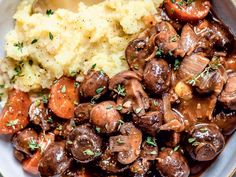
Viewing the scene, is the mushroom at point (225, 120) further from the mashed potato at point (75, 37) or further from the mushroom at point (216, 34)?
the mashed potato at point (75, 37)

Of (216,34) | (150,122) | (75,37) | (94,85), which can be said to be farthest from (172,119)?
(75,37)

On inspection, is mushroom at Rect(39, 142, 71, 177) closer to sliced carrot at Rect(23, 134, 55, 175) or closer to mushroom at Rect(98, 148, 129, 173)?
sliced carrot at Rect(23, 134, 55, 175)

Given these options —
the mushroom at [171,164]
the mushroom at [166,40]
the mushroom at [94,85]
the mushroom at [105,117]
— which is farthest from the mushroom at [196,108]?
the mushroom at [94,85]

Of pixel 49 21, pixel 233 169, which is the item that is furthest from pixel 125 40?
pixel 233 169

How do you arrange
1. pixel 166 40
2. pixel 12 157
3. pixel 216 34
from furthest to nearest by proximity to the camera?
pixel 12 157
pixel 216 34
pixel 166 40

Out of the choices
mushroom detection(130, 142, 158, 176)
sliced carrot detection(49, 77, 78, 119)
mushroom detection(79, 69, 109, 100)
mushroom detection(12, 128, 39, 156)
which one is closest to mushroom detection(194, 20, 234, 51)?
mushroom detection(79, 69, 109, 100)

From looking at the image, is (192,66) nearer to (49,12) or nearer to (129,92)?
(129,92)

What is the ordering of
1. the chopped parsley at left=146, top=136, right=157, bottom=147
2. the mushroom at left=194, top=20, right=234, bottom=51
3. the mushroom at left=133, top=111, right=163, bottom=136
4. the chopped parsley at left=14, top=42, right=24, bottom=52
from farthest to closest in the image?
the chopped parsley at left=14, top=42, right=24, bottom=52 → the mushroom at left=194, top=20, right=234, bottom=51 → the chopped parsley at left=146, top=136, right=157, bottom=147 → the mushroom at left=133, top=111, right=163, bottom=136

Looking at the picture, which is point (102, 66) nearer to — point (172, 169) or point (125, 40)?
point (125, 40)
